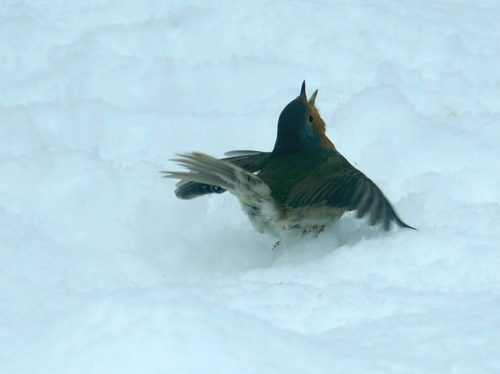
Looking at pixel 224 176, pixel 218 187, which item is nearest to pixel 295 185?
pixel 224 176

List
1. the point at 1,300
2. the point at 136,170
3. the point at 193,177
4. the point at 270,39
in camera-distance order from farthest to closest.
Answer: the point at 270,39 → the point at 136,170 → the point at 193,177 → the point at 1,300

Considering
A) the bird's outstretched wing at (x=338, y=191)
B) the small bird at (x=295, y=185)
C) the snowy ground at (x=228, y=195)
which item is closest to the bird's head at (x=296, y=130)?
the small bird at (x=295, y=185)

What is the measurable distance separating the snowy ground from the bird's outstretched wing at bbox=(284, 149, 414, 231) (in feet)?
0.71

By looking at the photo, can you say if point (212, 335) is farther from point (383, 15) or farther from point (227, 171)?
point (383, 15)

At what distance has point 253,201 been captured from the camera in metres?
3.71

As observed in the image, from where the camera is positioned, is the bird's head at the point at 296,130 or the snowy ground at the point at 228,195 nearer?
the snowy ground at the point at 228,195

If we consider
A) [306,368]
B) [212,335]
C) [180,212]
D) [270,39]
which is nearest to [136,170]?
[180,212]

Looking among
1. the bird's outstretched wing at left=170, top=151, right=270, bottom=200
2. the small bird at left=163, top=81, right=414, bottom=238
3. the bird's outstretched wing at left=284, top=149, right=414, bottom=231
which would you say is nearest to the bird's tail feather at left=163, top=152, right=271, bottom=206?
the small bird at left=163, top=81, right=414, bottom=238

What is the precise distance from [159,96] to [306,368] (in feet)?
12.0

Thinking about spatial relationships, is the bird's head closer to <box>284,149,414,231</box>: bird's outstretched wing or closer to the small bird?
the small bird

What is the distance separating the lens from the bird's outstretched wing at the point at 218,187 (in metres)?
4.03

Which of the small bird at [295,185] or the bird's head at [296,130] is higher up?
the bird's head at [296,130]

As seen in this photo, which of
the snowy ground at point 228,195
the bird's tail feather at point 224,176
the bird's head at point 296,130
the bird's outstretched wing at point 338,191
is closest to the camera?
the snowy ground at point 228,195

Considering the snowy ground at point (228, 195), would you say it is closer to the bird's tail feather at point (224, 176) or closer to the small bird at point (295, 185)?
the small bird at point (295, 185)
